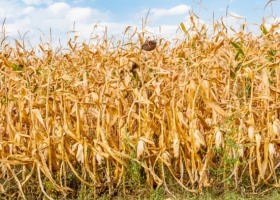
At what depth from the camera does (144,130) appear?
3.33 meters

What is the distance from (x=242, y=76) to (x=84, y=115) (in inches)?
47.8

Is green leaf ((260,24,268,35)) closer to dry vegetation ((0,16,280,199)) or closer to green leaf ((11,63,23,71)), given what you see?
dry vegetation ((0,16,280,199))

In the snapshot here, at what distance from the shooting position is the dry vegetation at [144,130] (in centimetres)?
325

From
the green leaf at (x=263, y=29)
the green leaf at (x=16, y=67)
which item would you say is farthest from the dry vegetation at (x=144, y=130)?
the green leaf at (x=263, y=29)

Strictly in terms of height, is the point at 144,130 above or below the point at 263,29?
below

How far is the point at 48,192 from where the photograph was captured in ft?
11.3

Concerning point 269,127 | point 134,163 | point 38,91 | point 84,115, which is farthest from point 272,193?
point 38,91

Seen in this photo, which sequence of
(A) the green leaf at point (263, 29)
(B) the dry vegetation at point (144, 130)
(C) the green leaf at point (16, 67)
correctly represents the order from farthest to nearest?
(A) the green leaf at point (263, 29)
(C) the green leaf at point (16, 67)
(B) the dry vegetation at point (144, 130)

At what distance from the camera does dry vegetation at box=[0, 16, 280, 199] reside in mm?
3254

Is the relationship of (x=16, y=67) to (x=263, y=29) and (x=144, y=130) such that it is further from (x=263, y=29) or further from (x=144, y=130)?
(x=263, y=29)

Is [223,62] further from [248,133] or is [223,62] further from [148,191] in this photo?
[148,191]

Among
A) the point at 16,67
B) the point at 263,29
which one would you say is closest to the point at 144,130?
the point at 16,67

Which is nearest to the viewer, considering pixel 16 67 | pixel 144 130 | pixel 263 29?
pixel 144 130

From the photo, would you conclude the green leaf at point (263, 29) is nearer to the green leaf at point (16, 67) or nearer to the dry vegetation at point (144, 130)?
the dry vegetation at point (144, 130)
